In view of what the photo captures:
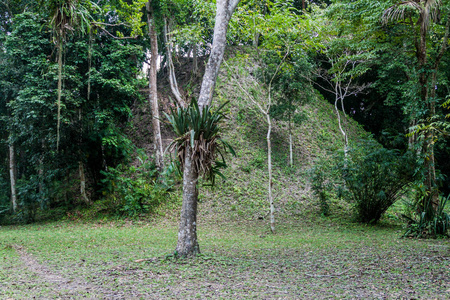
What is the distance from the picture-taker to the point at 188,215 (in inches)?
223

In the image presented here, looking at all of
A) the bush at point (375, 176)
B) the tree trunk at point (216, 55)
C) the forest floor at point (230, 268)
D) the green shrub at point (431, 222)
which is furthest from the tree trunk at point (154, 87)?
the green shrub at point (431, 222)

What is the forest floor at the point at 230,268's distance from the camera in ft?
13.3

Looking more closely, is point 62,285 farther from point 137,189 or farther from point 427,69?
point 427,69

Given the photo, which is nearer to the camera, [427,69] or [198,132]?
[198,132]

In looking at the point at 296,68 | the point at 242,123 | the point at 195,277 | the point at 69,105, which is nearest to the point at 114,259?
the point at 195,277

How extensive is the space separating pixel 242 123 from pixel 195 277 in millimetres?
12997

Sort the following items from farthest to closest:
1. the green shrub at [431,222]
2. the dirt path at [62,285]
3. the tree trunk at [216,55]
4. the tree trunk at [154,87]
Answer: the tree trunk at [154,87] → the green shrub at [431,222] → the tree trunk at [216,55] → the dirt path at [62,285]

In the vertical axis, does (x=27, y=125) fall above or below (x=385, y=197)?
above

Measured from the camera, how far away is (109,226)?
11.2 metres

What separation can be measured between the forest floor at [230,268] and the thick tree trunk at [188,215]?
0.69 ft

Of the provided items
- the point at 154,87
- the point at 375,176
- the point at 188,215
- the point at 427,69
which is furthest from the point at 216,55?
the point at 154,87

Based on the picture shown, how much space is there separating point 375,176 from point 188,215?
681 cm

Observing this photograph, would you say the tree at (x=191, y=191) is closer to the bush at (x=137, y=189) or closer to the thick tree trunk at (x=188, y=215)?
the thick tree trunk at (x=188, y=215)

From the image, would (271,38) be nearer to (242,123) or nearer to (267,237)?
(267,237)
